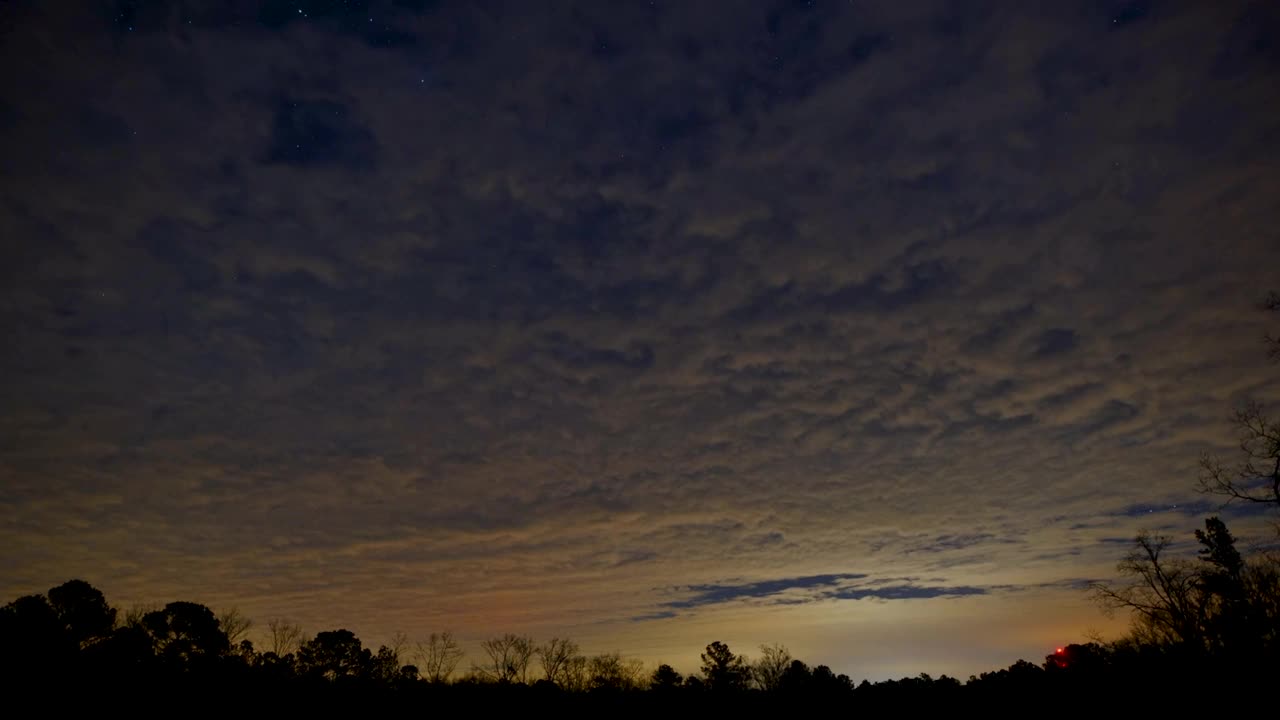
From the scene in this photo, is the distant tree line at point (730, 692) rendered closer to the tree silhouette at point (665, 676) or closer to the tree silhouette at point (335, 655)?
the tree silhouette at point (335, 655)

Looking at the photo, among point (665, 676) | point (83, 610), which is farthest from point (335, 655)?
point (665, 676)

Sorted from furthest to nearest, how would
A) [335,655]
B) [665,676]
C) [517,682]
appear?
1. [665,676]
2. [335,655]
3. [517,682]

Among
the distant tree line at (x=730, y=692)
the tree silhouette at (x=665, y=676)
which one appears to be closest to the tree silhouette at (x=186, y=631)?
the distant tree line at (x=730, y=692)

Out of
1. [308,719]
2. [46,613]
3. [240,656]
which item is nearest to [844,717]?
[308,719]

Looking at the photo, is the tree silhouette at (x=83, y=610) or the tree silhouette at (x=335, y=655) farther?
the tree silhouette at (x=335, y=655)

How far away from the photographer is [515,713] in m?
32.1

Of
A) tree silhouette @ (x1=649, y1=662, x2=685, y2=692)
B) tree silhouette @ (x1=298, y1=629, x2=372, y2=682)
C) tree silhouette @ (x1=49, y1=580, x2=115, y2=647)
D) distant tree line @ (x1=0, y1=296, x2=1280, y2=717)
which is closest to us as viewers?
distant tree line @ (x1=0, y1=296, x2=1280, y2=717)

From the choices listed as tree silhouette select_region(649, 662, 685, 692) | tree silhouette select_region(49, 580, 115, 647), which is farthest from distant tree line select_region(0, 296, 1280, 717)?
tree silhouette select_region(649, 662, 685, 692)

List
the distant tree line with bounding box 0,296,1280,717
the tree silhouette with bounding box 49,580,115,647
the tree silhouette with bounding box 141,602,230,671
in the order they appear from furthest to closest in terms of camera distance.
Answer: the tree silhouette with bounding box 141,602,230,671 < the tree silhouette with bounding box 49,580,115,647 < the distant tree line with bounding box 0,296,1280,717

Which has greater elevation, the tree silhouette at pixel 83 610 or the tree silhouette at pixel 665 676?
the tree silhouette at pixel 83 610

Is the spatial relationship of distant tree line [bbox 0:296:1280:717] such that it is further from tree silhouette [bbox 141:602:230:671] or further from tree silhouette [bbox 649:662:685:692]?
tree silhouette [bbox 649:662:685:692]

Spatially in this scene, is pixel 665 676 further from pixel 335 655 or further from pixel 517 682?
pixel 517 682

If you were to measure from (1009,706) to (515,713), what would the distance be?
23.8m

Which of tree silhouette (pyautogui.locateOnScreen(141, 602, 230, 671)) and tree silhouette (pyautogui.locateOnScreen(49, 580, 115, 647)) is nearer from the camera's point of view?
tree silhouette (pyautogui.locateOnScreen(49, 580, 115, 647))
